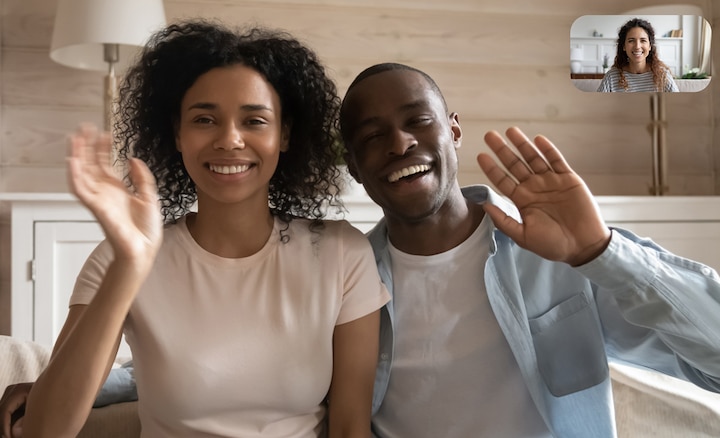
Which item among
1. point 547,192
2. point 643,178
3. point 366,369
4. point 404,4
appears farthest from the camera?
point 643,178

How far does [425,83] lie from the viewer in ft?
4.54

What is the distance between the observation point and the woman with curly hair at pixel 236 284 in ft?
4.00

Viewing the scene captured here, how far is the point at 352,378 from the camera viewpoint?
1.29 metres

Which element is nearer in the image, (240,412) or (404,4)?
(240,412)

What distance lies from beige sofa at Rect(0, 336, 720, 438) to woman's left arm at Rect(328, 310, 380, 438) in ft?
1.26

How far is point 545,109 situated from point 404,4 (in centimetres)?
67

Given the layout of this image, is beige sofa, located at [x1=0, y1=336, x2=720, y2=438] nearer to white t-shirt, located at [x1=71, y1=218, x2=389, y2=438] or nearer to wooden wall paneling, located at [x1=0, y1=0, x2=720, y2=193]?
white t-shirt, located at [x1=71, y1=218, x2=389, y2=438]

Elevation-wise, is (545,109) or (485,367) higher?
(545,109)

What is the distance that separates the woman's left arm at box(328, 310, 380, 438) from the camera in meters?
1.29

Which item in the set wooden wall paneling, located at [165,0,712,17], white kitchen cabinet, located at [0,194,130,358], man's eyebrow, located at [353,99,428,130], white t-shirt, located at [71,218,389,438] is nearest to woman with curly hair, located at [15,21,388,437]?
white t-shirt, located at [71,218,389,438]

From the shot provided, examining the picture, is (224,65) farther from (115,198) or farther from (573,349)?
(573,349)

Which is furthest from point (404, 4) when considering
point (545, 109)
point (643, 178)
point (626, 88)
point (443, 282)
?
point (443, 282)

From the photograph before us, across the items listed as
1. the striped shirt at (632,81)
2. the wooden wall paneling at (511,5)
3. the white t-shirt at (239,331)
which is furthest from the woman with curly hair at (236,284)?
the striped shirt at (632,81)

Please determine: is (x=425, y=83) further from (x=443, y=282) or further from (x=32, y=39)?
(x=32, y=39)
